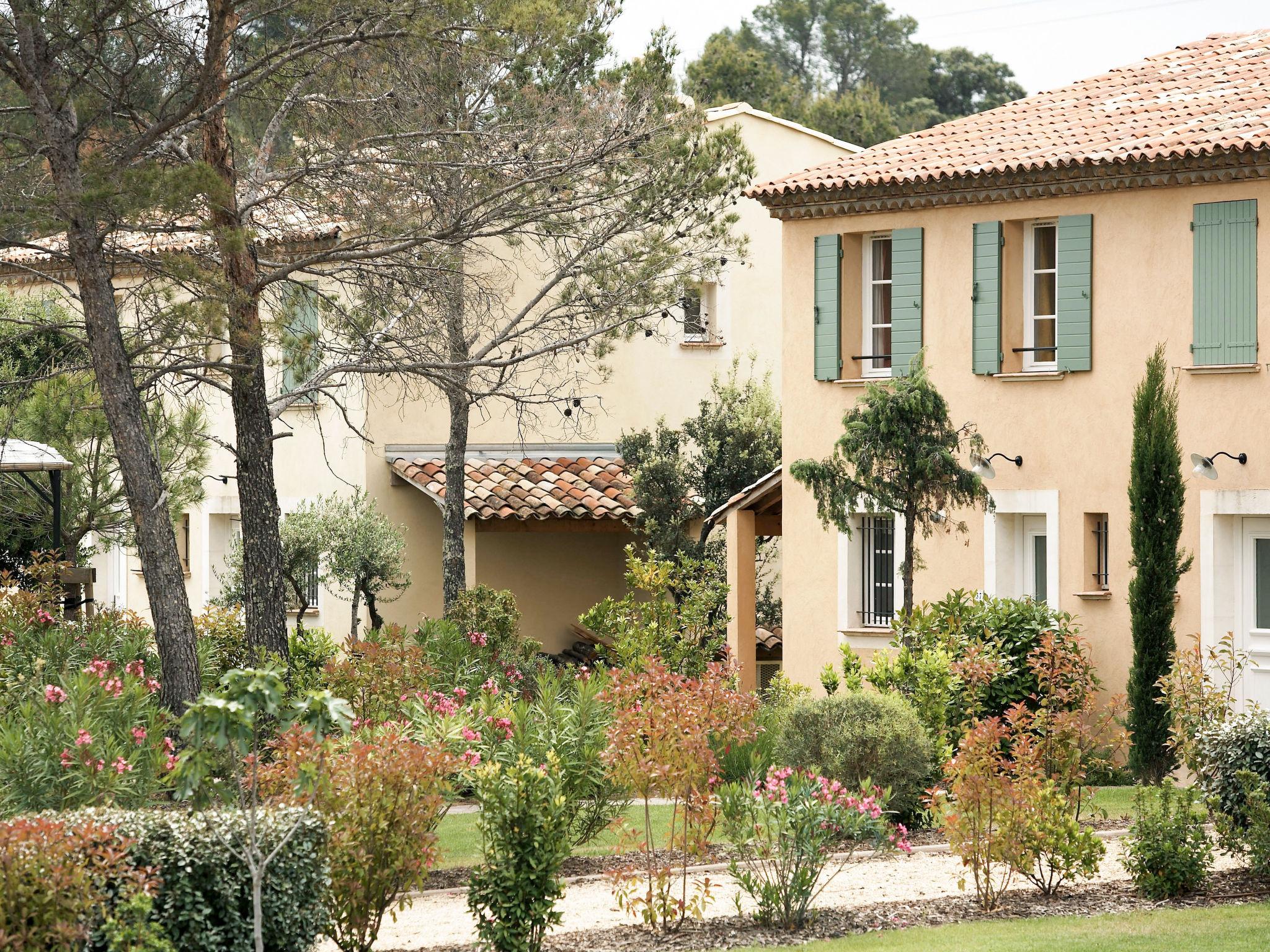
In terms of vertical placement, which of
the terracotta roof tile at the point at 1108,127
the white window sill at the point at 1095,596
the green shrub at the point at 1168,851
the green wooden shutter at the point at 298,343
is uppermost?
the terracotta roof tile at the point at 1108,127

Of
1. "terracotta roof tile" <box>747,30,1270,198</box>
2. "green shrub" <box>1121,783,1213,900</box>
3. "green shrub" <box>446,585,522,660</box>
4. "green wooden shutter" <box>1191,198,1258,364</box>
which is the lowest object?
"green shrub" <box>1121,783,1213,900</box>

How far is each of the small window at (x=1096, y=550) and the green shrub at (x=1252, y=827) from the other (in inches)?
277

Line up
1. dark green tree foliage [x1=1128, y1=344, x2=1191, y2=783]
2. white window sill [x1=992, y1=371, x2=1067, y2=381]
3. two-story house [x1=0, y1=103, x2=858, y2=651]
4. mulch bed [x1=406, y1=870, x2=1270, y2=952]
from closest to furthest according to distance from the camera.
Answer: mulch bed [x1=406, y1=870, x2=1270, y2=952], dark green tree foliage [x1=1128, y1=344, x2=1191, y2=783], white window sill [x1=992, y1=371, x2=1067, y2=381], two-story house [x1=0, y1=103, x2=858, y2=651]

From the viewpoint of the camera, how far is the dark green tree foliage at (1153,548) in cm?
1605

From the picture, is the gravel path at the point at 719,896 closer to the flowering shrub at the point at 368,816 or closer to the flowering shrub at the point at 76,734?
the flowering shrub at the point at 368,816

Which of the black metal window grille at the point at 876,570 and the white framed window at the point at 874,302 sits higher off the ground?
the white framed window at the point at 874,302

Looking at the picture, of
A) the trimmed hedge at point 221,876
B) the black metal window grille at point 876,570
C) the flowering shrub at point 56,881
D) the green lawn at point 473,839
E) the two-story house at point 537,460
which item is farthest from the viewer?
the two-story house at point 537,460

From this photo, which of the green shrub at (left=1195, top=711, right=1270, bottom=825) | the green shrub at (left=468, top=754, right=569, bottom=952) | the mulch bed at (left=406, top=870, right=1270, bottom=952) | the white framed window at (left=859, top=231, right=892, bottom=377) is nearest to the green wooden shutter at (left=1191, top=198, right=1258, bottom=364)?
the white framed window at (left=859, top=231, right=892, bottom=377)

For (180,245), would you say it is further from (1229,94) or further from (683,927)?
(683,927)

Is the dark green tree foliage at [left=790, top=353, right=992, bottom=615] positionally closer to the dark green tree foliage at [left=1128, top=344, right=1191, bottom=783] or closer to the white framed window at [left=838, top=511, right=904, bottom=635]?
the dark green tree foliage at [left=1128, top=344, right=1191, bottom=783]

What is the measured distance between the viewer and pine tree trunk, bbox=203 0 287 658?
14164mm

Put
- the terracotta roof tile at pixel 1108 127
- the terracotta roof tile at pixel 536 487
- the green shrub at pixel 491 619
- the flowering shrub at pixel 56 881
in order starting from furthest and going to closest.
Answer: the terracotta roof tile at pixel 536 487, the green shrub at pixel 491 619, the terracotta roof tile at pixel 1108 127, the flowering shrub at pixel 56 881

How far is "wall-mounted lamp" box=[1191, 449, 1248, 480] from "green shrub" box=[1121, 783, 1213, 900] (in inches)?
264

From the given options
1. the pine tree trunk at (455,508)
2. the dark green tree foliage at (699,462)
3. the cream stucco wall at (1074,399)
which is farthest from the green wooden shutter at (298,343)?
the dark green tree foliage at (699,462)
